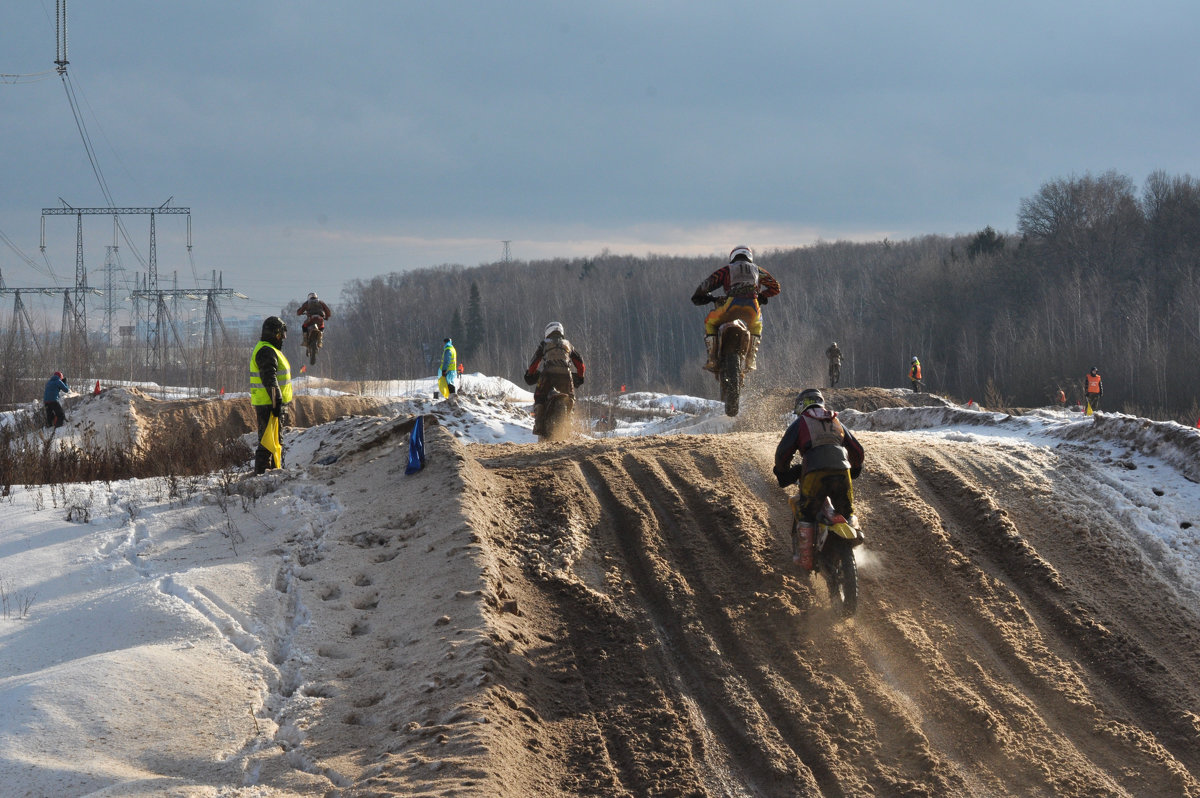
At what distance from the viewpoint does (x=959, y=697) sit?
6.76m

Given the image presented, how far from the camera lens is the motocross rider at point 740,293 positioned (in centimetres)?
1304

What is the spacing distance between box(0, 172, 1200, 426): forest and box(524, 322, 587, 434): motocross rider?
1872 centimetres

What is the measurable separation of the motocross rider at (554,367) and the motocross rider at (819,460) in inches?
280

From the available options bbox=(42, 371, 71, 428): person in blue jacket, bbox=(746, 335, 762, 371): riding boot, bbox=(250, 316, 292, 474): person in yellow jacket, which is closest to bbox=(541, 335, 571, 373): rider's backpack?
bbox=(746, 335, 762, 371): riding boot

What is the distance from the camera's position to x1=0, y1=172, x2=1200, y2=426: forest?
57375 millimetres

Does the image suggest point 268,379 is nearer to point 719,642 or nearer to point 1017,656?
point 719,642

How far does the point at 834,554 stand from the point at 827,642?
795mm

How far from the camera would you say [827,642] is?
742 centimetres

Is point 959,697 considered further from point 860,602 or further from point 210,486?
point 210,486

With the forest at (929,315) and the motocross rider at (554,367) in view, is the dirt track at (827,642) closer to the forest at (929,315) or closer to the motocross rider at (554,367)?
the motocross rider at (554,367)

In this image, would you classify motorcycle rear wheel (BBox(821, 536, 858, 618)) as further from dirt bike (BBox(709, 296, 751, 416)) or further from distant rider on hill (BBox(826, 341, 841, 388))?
distant rider on hill (BBox(826, 341, 841, 388))

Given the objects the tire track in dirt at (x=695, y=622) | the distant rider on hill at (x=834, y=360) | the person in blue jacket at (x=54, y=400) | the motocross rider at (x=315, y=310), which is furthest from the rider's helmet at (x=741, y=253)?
the distant rider on hill at (x=834, y=360)

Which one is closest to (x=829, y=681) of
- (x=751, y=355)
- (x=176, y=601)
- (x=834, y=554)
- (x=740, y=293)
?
(x=834, y=554)

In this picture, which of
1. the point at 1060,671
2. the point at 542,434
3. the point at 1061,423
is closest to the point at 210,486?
the point at 542,434
